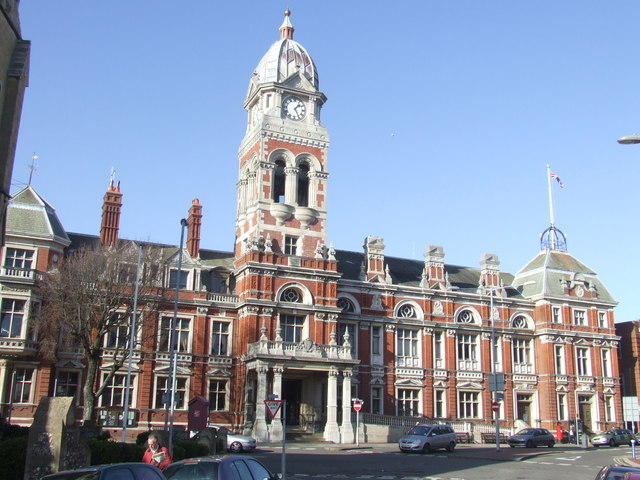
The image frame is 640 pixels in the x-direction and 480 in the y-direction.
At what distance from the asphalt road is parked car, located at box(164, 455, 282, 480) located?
9913mm

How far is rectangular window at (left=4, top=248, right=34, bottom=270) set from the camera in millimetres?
45688

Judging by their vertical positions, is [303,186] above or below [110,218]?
above

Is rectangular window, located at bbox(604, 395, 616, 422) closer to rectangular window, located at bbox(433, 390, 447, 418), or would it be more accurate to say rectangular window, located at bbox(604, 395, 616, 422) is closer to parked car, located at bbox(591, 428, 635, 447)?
parked car, located at bbox(591, 428, 635, 447)

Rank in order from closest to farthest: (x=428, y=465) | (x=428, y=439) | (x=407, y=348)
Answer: (x=428, y=465)
(x=428, y=439)
(x=407, y=348)

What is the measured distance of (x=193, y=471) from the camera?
47.7ft

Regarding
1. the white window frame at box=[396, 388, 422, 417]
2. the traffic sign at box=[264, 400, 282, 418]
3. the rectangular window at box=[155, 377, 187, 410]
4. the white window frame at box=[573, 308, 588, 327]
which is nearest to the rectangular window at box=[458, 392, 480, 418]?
the white window frame at box=[396, 388, 422, 417]

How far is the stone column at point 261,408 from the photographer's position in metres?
45.2

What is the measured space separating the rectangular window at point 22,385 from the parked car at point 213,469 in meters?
33.4

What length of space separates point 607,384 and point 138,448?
5082 cm

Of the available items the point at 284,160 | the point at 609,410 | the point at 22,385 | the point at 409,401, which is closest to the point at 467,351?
the point at 409,401

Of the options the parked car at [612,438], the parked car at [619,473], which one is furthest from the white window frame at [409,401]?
the parked car at [619,473]

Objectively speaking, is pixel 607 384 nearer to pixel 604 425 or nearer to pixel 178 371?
pixel 604 425

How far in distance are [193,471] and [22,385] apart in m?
34.3

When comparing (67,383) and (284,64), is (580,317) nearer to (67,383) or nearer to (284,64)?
(284,64)
